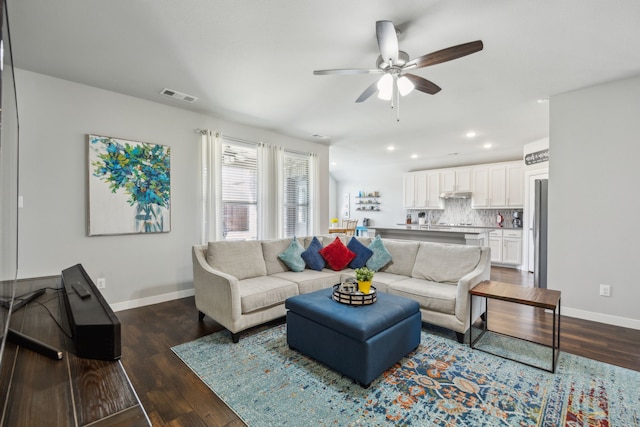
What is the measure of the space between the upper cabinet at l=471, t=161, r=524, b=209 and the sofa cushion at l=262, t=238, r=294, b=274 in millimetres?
5396

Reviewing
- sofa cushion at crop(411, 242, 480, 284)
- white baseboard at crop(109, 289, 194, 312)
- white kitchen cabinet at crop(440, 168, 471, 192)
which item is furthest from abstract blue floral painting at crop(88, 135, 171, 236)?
white kitchen cabinet at crop(440, 168, 471, 192)

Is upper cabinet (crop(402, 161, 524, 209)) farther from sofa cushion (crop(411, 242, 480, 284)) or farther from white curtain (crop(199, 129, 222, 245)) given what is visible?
white curtain (crop(199, 129, 222, 245))

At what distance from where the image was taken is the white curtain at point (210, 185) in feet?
13.8

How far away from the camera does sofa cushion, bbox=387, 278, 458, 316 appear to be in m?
2.73

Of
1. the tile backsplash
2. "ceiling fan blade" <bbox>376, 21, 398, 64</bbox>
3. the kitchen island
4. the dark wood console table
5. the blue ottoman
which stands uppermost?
"ceiling fan blade" <bbox>376, 21, 398, 64</bbox>

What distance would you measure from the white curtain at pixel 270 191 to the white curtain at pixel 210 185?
0.78 meters

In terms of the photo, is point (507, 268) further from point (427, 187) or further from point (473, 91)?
point (473, 91)

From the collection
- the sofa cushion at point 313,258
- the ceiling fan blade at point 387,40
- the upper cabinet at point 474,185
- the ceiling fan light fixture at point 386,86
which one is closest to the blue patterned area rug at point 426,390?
Result: the sofa cushion at point 313,258

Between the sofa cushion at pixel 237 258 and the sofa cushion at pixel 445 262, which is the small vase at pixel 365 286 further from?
the sofa cushion at pixel 237 258

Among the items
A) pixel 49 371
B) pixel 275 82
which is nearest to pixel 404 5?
pixel 275 82

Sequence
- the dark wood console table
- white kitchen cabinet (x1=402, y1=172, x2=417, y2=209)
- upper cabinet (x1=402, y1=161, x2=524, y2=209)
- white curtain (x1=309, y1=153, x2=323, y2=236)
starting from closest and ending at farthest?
the dark wood console table → white curtain (x1=309, y1=153, x2=323, y2=236) → upper cabinet (x1=402, y1=161, x2=524, y2=209) → white kitchen cabinet (x1=402, y1=172, x2=417, y2=209)

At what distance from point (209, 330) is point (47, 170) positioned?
240 centimetres

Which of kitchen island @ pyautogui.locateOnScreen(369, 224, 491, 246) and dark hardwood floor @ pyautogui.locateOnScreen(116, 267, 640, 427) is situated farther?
kitchen island @ pyautogui.locateOnScreen(369, 224, 491, 246)

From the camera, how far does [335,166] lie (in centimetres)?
934
